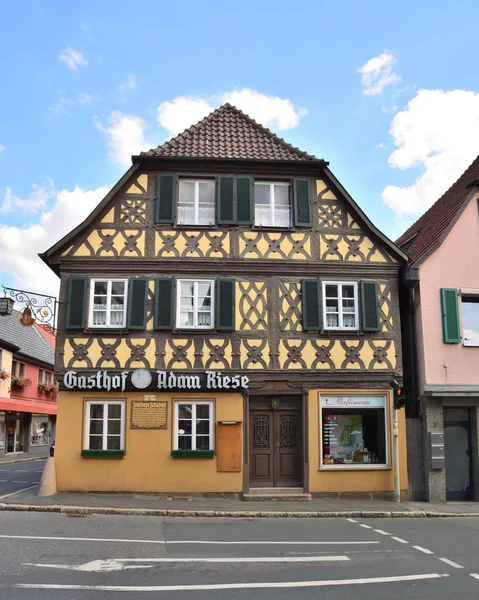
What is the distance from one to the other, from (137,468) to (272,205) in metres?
8.15

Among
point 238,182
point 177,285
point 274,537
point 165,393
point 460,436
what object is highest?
point 238,182

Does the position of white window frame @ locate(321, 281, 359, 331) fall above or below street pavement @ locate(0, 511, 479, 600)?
above

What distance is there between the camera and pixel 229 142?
18438mm

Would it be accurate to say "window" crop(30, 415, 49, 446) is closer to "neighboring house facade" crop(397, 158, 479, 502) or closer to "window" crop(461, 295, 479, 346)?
"neighboring house facade" crop(397, 158, 479, 502)

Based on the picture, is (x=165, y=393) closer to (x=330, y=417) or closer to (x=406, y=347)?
(x=330, y=417)

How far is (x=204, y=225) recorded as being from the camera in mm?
17469

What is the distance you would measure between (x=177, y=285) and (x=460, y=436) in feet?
29.0

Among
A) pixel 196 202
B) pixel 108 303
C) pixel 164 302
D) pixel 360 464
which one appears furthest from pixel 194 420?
pixel 196 202

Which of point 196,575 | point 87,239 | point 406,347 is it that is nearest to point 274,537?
point 196,575

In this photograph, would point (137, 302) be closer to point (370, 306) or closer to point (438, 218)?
point (370, 306)

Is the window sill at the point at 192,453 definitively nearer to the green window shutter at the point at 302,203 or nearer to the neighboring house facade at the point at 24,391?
the green window shutter at the point at 302,203

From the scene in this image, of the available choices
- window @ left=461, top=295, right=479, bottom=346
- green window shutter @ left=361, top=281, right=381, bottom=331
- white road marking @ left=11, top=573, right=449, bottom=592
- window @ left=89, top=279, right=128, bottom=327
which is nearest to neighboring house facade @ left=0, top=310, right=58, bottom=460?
window @ left=89, top=279, right=128, bottom=327

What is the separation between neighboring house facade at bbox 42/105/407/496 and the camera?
1641cm

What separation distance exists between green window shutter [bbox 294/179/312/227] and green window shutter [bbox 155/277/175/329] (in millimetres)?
3987
